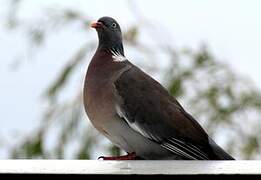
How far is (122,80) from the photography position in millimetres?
4371

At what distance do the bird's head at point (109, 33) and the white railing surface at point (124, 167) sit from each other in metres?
1.49

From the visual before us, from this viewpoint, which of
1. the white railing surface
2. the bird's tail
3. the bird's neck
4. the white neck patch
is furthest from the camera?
the bird's neck

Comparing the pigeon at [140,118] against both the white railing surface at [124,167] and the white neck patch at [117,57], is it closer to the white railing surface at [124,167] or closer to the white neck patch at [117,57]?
the white neck patch at [117,57]

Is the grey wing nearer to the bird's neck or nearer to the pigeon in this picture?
the pigeon

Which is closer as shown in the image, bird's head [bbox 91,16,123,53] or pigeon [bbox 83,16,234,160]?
pigeon [bbox 83,16,234,160]

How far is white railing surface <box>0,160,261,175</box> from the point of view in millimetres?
3186

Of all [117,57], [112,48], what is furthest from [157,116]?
[112,48]

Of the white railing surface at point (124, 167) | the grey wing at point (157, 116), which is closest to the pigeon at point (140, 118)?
the grey wing at point (157, 116)

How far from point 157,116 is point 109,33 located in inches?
25.8

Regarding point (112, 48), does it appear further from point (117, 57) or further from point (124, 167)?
point (124, 167)

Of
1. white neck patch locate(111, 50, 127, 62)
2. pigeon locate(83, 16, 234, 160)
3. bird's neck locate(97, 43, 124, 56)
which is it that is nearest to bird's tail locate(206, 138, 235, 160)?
pigeon locate(83, 16, 234, 160)

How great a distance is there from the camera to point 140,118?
14.1 feet

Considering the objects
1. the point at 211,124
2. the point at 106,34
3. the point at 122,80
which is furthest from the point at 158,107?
the point at 211,124
